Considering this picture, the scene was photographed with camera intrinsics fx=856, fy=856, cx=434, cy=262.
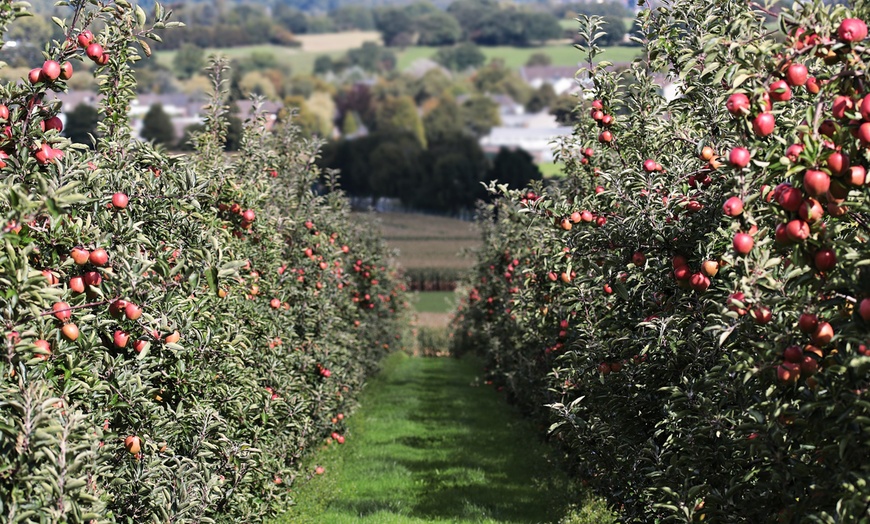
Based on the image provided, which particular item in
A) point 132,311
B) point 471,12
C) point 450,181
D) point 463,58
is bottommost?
point 450,181

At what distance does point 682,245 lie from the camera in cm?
537

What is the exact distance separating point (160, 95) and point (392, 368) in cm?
9513

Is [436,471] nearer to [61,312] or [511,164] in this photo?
[61,312]

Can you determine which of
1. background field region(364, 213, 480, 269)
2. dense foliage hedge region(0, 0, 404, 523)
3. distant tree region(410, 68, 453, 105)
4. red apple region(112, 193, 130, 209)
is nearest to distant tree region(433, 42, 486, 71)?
distant tree region(410, 68, 453, 105)

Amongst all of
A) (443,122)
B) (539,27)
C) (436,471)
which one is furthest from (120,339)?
(539,27)

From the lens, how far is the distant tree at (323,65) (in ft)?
502

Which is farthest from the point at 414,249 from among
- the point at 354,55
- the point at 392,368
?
the point at 354,55

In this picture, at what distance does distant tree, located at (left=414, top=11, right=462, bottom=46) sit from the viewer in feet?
567

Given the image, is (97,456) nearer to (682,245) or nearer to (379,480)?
(682,245)

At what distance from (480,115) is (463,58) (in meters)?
43.9

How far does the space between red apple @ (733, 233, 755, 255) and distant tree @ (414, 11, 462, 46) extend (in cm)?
17365

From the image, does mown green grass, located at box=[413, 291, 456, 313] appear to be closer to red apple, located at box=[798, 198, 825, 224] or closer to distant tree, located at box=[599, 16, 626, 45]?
distant tree, located at box=[599, 16, 626, 45]

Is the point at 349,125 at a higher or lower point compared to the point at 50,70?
lower

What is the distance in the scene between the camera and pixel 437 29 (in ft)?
580
